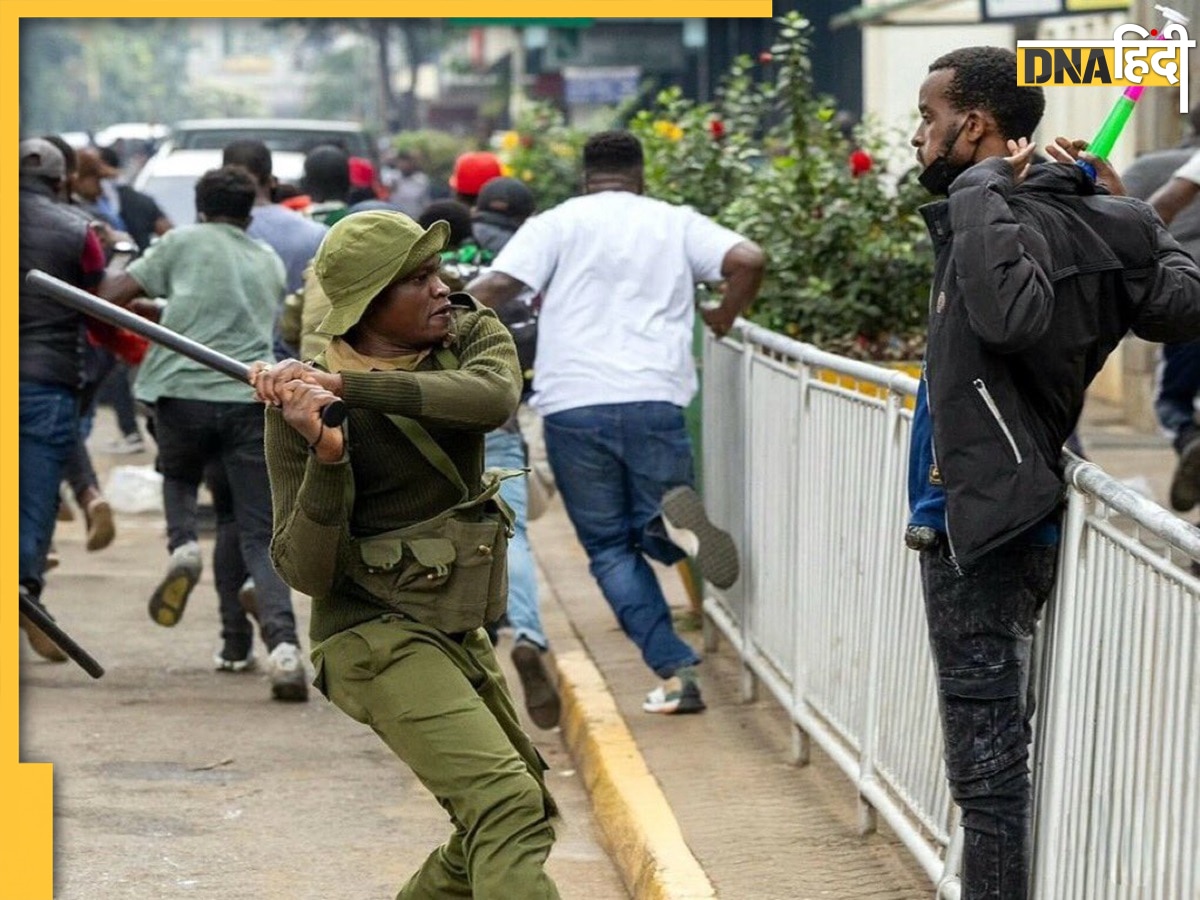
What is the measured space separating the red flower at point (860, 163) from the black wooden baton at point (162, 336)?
4507mm

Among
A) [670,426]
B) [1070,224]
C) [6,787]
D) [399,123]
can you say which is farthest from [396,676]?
[399,123]

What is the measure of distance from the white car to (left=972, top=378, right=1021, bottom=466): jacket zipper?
13.6 metres

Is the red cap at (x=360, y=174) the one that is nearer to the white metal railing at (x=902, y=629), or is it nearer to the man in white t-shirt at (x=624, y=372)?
the white metal railing at (x=902, y=629)

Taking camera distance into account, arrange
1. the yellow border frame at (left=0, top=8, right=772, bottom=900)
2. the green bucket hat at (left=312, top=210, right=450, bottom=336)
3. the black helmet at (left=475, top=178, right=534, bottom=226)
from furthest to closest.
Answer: the black helmet at (left=475, top=178, right=534, bottom=226) < the yellow border frame at (left=0, top=8, right=772, bottom=900) < the green bucket hat at (left=312, top=210, right=450, bottom=336)

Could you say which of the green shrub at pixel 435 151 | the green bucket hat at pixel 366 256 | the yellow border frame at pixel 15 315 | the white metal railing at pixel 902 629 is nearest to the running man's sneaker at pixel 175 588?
the yellow border frame at pixel 15 315

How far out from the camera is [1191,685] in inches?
146

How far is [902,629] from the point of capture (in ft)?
19.2

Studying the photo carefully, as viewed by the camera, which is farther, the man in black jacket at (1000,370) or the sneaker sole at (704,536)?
the sneaker sole at (704,536)

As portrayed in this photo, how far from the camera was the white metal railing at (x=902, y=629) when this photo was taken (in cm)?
391

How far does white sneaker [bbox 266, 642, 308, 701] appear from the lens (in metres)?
8.59

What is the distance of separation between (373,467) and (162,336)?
0.60 metres

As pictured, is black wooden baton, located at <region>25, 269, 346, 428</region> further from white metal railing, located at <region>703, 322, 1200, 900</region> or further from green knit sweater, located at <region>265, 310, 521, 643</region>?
white metal railing, located at <region>703, 322, 1200, 900</region>

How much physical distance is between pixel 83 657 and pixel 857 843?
2.45m

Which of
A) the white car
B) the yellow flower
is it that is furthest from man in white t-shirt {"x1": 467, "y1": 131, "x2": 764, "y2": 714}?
the white car
